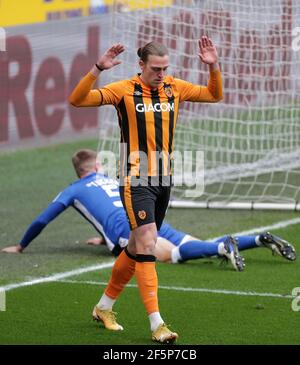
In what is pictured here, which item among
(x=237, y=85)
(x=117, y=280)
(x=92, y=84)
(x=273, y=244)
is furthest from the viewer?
(x=237, y=85)

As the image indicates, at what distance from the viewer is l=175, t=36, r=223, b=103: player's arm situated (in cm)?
722

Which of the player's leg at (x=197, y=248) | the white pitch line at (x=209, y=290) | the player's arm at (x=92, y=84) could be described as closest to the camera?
the player's arm at (x=92, y=84)

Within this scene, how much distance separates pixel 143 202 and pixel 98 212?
8.52 ft

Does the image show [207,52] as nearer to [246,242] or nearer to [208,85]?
[208,85]

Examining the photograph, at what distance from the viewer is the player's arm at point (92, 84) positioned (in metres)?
6.86

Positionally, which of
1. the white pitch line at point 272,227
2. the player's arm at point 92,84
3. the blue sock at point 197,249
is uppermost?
the player's arm at point 92,84

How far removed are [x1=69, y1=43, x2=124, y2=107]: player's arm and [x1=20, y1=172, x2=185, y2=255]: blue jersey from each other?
2.47 m

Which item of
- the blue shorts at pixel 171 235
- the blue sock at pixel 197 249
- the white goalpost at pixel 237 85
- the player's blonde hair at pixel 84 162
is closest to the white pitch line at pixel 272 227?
the blue shorts at pixel 171 235

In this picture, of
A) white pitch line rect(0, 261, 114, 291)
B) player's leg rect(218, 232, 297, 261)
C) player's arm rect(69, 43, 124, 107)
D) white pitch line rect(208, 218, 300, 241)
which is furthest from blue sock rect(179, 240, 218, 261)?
player's arm rect(69, 43, 124, 107)

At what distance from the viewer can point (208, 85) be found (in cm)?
732

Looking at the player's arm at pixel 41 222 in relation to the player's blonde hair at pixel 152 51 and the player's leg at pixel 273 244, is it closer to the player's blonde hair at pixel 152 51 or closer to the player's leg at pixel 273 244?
the player's leg at pixel 273 244

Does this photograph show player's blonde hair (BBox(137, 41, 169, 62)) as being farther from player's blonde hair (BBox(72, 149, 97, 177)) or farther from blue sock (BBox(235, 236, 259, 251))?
player's blonde hair (BBox(72, 149, 97, 177))

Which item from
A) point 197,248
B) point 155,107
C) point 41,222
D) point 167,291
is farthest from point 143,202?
point 41,222

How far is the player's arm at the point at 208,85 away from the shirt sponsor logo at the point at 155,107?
19 cm
